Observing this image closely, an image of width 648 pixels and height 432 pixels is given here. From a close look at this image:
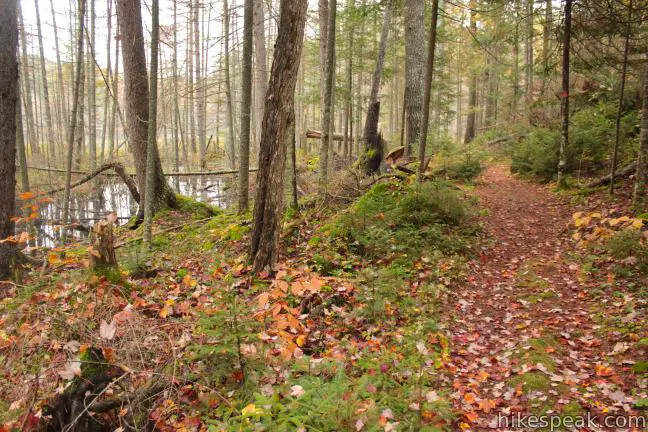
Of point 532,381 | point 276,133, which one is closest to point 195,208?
point 276,133

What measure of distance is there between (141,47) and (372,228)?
6995 millimetres

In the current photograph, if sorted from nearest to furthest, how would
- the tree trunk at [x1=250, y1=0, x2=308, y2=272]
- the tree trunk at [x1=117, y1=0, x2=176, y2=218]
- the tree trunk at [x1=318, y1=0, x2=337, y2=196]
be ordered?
the tree trunk at [x1=250, y1=0, x2=308, y2=272] < the tree trunk at [x1=318, y1=0, x2=337, y2=196] < the tree trunk at [x1=117, y1=0, x2=176, y2=218]

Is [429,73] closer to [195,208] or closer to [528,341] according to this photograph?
[528,341]

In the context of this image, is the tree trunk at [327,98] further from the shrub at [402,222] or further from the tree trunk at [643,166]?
the tree trunk at [643,166]

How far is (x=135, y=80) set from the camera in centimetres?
929

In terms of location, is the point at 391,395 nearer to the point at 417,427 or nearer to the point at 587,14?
the point at 417,427

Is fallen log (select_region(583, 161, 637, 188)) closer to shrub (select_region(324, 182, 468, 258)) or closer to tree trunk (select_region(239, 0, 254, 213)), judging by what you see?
shrub (select_region(324, 182, 468, 258))

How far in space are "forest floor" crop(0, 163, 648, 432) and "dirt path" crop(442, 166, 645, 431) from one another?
2 centimetres

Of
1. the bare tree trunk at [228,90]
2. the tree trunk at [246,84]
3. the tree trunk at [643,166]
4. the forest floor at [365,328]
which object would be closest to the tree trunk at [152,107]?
the forest floor at [365,328]

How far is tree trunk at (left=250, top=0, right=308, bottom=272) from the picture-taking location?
517cm

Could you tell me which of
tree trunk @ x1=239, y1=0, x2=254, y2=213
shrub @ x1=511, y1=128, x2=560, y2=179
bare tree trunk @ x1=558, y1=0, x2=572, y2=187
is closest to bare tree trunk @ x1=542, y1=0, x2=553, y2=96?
bare tree trunk @ x1=558, y1=0, x2=572, y2=187

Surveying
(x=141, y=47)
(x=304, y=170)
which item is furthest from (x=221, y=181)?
(x=141, y=47)

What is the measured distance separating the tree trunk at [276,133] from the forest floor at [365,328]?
0.46 meters

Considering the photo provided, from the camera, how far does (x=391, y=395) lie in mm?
3494
